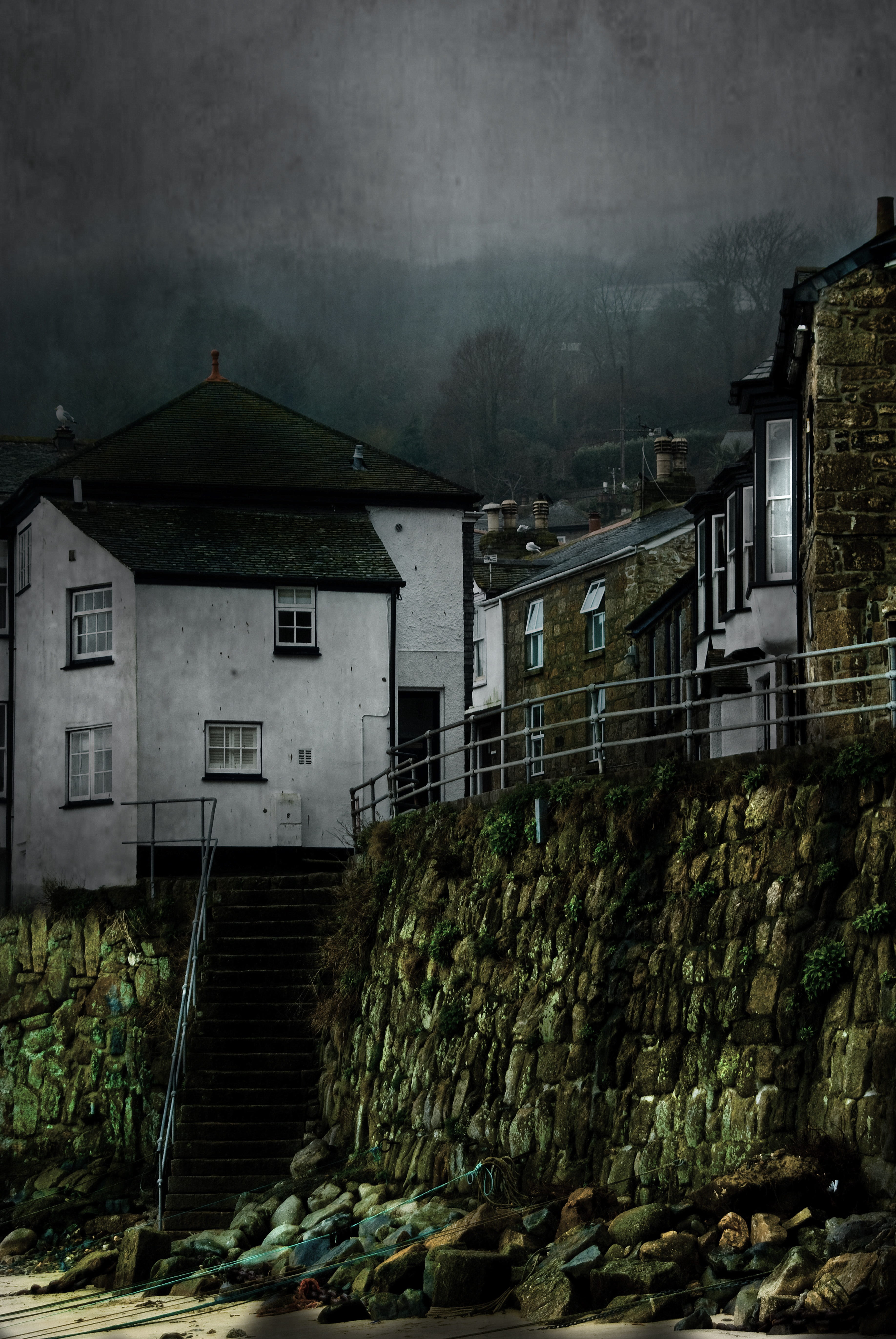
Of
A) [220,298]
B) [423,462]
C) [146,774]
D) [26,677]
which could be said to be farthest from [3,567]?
[220,298]

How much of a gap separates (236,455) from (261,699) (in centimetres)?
518

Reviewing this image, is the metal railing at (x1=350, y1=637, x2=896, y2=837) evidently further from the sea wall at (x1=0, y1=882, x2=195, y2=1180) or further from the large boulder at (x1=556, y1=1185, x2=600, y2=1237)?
the large boulder at (x1=556, y1=1185, x2=600, y2=1237)

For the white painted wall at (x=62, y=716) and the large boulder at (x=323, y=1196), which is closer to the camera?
the large boulder at (x=323, y=1196)

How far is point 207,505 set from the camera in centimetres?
3117

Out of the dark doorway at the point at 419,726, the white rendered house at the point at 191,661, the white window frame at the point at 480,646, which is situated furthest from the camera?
the white window frame at the point at 480,646

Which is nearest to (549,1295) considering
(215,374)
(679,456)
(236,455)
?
(236,455)

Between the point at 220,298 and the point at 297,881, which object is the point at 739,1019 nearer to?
the point at 297,881

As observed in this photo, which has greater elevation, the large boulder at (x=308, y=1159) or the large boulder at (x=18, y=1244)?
the large boulder at (x=308, y=1159)

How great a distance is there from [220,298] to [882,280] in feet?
370

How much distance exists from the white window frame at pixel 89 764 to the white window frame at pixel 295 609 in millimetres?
3025

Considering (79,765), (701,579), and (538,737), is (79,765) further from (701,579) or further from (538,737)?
(538,737)

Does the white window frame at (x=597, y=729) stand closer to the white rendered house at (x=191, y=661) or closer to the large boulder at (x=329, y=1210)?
the large boulder at (x=329, y=1210)

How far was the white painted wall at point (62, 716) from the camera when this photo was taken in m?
28.5

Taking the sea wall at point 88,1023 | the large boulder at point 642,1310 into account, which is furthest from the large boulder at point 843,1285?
the sea wall at point 88,1023
